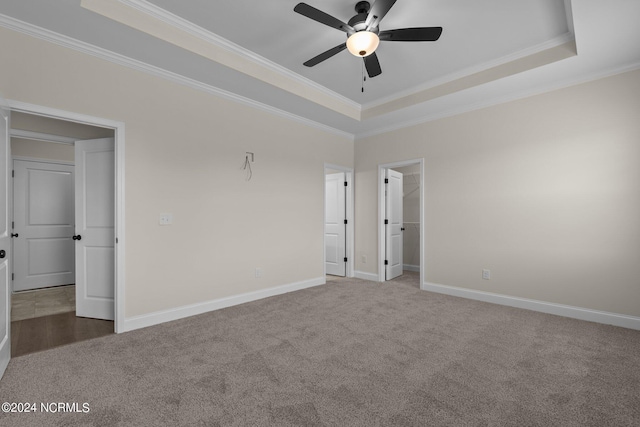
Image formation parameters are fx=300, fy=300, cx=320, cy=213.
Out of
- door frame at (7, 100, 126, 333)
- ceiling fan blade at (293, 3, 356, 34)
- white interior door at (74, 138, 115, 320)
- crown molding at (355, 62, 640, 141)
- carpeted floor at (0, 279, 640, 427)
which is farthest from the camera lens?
white interior door at (74, 138, 115, 320)

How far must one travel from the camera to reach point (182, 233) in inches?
138

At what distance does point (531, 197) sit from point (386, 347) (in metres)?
2.73

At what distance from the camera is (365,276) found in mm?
5594

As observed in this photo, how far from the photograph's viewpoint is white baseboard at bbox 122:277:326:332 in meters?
3.15

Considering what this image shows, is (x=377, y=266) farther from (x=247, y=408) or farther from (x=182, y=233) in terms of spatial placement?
(x=247, y=408)

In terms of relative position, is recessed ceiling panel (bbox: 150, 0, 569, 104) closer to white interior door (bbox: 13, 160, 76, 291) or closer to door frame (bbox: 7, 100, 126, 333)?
door frame (bbox: 7, 100, 126, 333)

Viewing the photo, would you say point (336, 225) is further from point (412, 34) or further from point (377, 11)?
point (377, 11)

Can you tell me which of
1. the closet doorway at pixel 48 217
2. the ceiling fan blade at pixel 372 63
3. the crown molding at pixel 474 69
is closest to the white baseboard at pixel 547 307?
the crown molding at pixel 474 69

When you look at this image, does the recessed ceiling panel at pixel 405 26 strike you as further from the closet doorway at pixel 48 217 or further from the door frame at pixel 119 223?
the closet doorway at pixel 48 217

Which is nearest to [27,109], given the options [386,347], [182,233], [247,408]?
[182,233]

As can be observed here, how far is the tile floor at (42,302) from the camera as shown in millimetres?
3686

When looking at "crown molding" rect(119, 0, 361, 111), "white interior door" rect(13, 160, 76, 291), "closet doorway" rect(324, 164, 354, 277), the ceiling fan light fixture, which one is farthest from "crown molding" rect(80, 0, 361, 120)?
"white interior door" rect(13, 160, 76, 291)

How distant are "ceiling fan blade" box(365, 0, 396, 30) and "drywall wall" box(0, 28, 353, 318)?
223 centimetres

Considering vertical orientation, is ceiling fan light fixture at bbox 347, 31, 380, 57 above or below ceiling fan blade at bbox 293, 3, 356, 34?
below
